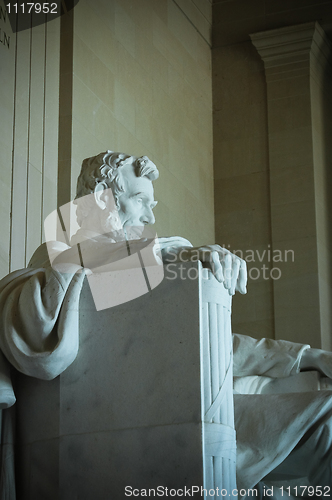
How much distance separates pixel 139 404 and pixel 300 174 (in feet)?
17.4

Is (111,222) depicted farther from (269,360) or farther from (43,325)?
(269,360)

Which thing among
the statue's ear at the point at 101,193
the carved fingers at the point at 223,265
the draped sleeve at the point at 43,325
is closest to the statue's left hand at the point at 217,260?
the carved fingers at the point at 223,265

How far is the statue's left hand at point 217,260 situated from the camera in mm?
4086

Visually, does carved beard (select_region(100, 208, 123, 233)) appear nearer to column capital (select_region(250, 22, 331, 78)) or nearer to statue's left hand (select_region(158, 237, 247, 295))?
statue's left hand (select_region(158, 237, 247, 295))

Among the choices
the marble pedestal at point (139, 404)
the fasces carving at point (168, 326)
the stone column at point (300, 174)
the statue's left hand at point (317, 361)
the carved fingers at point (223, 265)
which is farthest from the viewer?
the stone column at point (300, 174)

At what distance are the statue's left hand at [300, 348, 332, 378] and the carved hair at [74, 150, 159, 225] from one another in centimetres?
134

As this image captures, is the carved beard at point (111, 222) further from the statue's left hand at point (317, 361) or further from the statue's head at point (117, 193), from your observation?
the statue's left hand at point (317, 361)

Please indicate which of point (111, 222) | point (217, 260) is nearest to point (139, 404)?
point (217, 260)

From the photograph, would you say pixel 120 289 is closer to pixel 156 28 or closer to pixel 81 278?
pixel 81 278

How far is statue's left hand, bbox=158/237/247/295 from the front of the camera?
13.4 feet

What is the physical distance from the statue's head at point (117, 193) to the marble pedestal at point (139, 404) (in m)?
0.70

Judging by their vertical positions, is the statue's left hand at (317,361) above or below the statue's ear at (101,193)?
below

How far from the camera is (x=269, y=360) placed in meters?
5.00

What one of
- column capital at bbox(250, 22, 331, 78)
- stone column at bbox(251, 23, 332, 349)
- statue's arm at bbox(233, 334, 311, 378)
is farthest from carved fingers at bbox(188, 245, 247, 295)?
column capital at bbox(250, 22, 331, 78)
